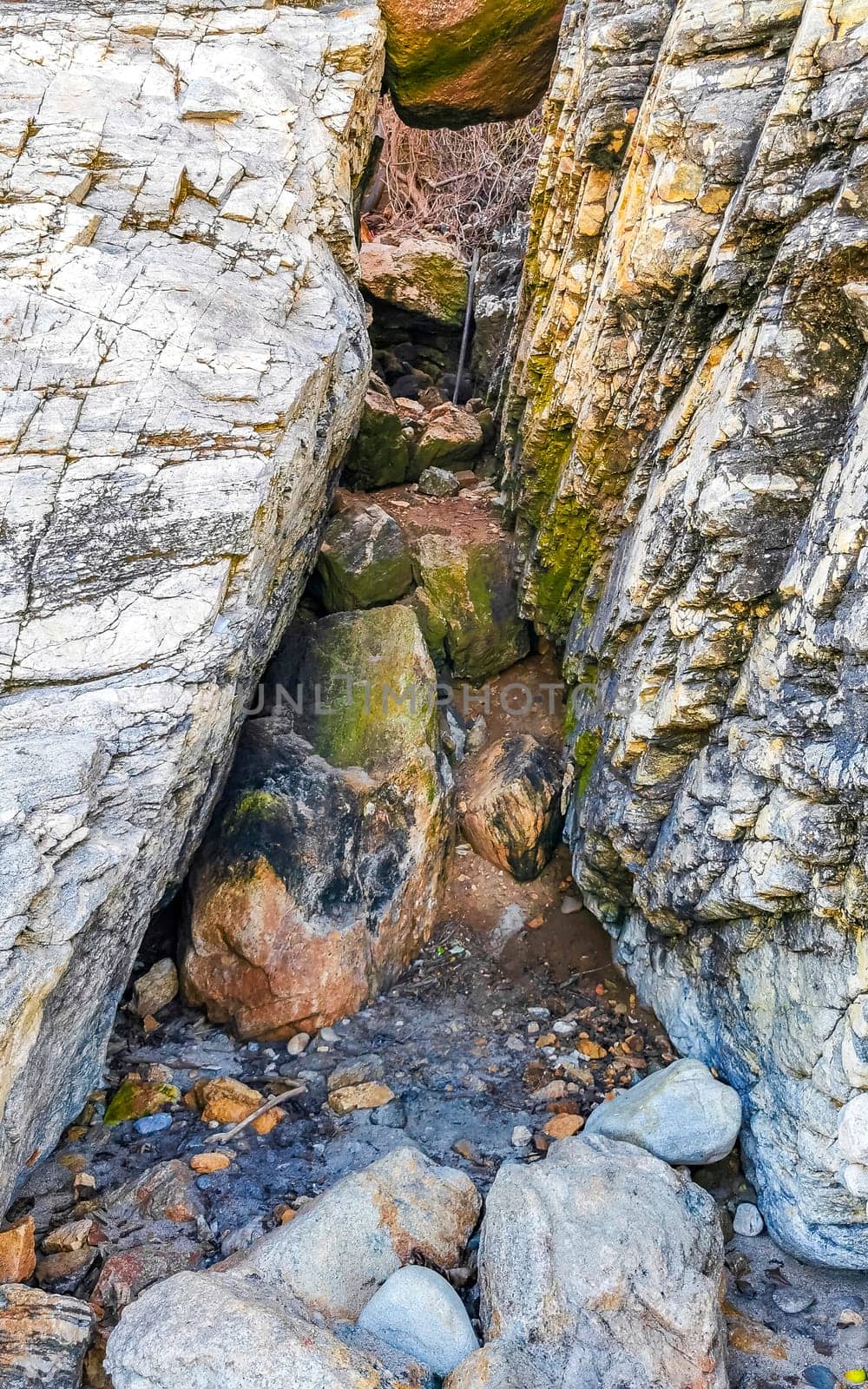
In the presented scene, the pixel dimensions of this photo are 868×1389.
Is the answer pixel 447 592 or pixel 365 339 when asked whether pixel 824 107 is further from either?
pixel 447 592

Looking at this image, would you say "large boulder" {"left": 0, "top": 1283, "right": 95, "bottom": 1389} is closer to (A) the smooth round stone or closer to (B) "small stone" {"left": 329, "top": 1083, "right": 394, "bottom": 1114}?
(A) the smooth round stone

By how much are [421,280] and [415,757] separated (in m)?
6.61

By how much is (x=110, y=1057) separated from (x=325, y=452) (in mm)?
4118

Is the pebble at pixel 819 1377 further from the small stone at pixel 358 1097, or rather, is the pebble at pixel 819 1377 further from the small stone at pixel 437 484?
the small stone at pixel 437 484

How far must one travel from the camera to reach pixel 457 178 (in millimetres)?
11875

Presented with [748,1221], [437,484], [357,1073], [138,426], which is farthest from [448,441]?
[748,1221]

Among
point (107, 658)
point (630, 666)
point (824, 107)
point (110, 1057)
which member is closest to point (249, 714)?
point (107, 658)

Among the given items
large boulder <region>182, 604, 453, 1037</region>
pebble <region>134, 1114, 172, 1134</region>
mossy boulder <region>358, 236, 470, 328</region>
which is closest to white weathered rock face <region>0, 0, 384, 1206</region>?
pebble <region>134, 1114, 172, 1134</region>

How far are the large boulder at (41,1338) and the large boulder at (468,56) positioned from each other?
848cm

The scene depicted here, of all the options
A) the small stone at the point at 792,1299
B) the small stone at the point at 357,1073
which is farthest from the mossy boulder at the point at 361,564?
the small stone at the point at 792,1299

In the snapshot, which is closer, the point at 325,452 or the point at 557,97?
the point at 325,452

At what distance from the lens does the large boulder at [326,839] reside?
5305 millimetres

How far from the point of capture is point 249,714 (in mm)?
6199

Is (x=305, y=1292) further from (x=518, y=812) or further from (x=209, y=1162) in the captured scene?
(x=518, y=812)
